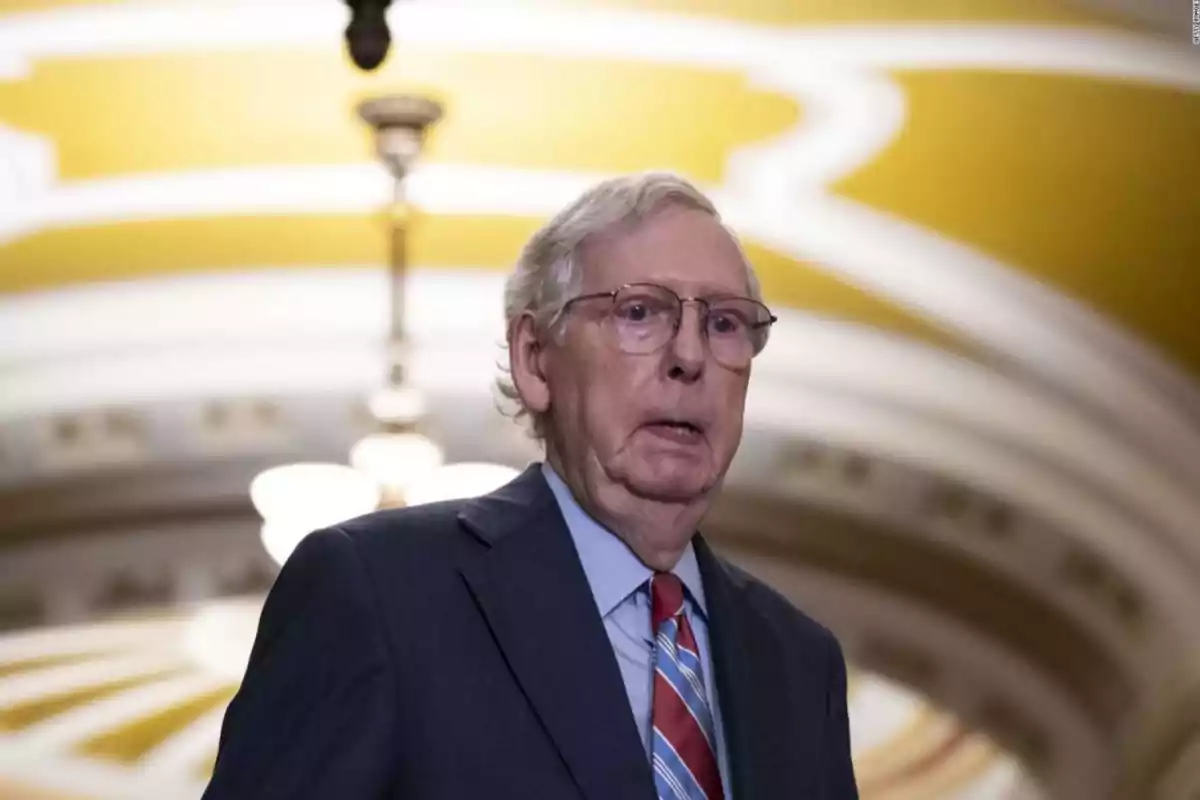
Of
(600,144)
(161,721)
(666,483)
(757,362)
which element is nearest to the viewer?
(666,483)

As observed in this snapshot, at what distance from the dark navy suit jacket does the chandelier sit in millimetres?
2821

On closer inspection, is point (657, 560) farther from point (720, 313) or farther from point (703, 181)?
point (703, 181)

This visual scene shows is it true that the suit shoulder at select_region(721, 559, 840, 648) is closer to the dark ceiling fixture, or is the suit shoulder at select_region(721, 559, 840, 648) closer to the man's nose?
the man's nose

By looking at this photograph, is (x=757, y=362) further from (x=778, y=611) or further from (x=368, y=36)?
(x=778, y=611)

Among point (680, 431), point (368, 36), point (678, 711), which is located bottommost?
point (678, 711)

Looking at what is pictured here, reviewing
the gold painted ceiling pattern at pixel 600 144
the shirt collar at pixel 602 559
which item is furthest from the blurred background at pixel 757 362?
the shirt collar at pixel 602 559

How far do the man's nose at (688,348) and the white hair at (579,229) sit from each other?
8cm

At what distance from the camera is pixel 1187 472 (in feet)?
16.2

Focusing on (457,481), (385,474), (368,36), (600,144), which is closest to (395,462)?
(385,474)

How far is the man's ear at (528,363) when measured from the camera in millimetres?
1540

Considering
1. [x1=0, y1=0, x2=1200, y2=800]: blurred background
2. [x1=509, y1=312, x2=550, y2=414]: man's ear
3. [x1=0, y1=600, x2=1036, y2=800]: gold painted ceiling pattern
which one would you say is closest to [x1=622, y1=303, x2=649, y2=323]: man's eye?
[x1=509, y1=312, x2=550, y2=414]: man's ear

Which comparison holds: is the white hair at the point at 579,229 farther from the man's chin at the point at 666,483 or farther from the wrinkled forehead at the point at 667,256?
the man's chin at the point at 666,483

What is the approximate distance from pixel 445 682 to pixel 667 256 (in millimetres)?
407

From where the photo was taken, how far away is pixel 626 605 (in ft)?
4.83
